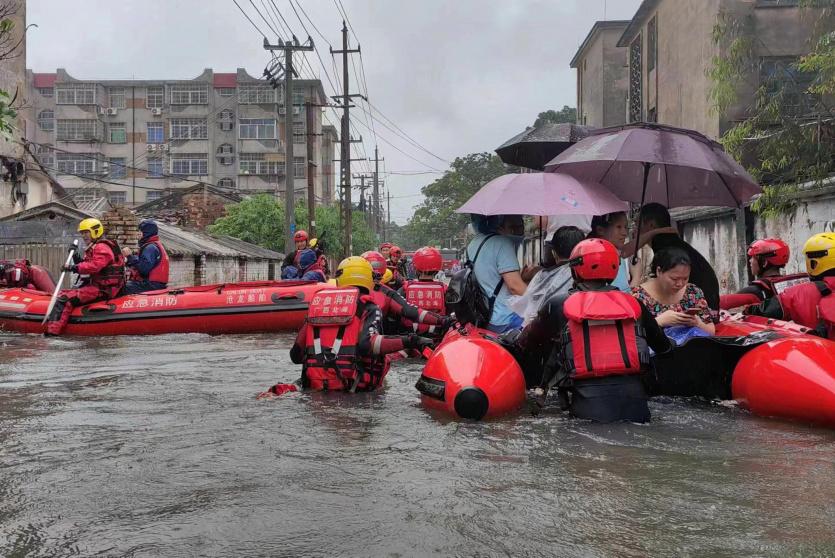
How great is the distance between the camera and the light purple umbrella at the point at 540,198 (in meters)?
5.71

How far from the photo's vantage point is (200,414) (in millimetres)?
5574

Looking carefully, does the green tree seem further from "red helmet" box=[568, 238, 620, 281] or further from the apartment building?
"red helmet" box=[568, 238, 620, 281]

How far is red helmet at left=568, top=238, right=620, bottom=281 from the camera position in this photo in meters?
4.72

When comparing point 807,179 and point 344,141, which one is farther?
point 344,141

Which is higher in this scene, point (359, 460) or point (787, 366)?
point (787, 366)

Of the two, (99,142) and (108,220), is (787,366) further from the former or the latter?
(99,142)

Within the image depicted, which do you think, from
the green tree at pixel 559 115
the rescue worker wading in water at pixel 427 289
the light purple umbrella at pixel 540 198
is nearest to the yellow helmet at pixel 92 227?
the rescue worker wading in water at pixel 427 289

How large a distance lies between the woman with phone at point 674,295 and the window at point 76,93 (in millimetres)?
56216

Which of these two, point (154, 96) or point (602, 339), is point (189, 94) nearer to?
point (154, 96)

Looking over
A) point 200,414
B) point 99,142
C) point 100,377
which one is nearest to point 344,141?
point 100,377

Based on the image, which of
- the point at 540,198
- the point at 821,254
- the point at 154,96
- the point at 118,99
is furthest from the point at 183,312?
the point at 118,99

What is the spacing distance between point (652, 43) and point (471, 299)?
20236 millimetres

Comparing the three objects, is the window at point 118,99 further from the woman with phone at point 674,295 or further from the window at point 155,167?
the woman with phone at point 674,295

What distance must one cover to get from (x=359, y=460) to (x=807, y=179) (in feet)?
33.6
